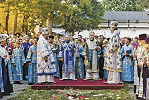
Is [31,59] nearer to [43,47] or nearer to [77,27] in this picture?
[43,47]

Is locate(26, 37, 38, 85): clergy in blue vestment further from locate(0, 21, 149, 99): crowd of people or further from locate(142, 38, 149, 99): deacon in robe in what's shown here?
locate(142, 38, 149, 99): deacon in robe

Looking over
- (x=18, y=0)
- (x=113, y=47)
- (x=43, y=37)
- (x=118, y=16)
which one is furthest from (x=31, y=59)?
(x=118, y=16)

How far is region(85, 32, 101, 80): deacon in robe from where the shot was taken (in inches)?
572

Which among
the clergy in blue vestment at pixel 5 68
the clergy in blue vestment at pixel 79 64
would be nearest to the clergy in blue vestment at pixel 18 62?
the clergy in blue vestment at pixel 79 64

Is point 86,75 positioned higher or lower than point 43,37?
lower

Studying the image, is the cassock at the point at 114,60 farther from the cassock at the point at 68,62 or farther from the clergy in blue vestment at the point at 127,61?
the clergy in blue vestment at the point at 127,61

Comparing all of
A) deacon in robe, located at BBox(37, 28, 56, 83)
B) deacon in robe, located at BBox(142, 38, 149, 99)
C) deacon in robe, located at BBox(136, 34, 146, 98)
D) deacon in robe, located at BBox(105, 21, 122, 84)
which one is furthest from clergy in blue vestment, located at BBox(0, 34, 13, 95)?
deacon in robe, located at BBox(142, 38, 149, 99)

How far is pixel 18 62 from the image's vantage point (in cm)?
1544

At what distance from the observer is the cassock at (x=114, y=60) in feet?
42.8

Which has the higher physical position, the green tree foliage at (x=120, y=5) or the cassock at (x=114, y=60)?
the green tree foliage at (x=120, y=5)

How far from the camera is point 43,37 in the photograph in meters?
12.9

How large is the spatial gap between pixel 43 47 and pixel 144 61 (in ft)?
13.3

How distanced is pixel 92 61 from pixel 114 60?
62.7 inches

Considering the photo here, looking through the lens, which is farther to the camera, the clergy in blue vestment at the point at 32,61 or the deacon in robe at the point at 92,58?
the deacon in robe at the point at 92,58
